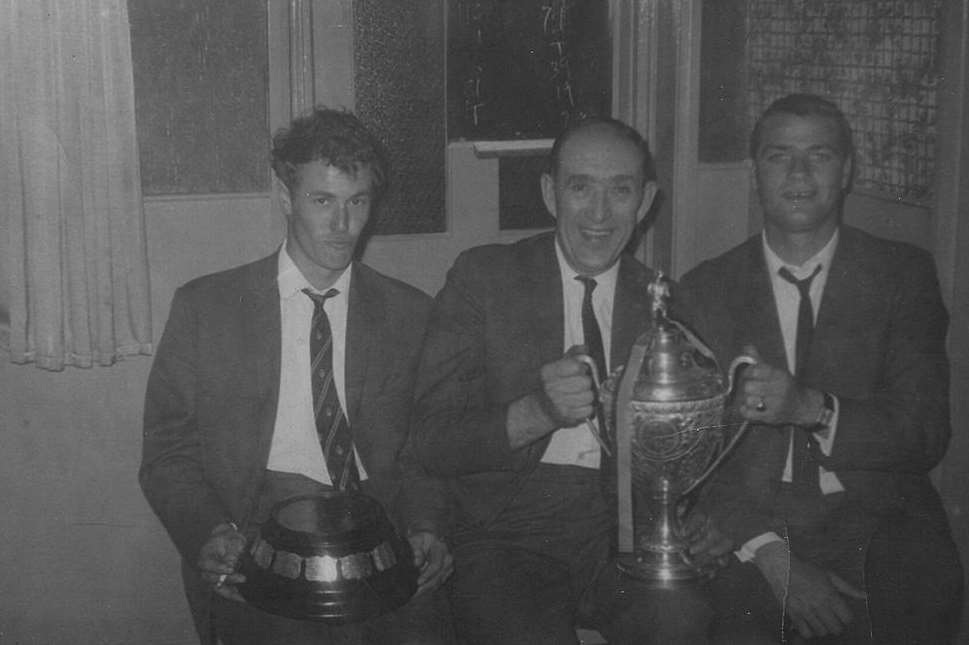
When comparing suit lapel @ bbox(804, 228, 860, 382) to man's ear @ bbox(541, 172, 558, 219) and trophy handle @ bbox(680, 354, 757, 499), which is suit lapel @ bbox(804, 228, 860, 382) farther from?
man's ear @ bbox(541, 172, 558, 219)

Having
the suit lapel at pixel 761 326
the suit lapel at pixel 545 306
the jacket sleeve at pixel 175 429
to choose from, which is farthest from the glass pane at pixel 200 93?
the suit lapel at pixel 761 326

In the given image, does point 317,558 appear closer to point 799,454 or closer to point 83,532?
point 799,454

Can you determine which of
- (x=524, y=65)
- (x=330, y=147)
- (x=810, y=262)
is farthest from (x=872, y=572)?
(x=524, y=65)

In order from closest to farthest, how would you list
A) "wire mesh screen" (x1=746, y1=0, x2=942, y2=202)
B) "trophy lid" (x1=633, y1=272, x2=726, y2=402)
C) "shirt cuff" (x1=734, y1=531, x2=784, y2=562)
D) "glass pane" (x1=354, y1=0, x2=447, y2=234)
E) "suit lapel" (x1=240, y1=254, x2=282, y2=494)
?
"trophy lid" (x1=633, y1=272, x2=726, y2=402) < "shirt cuff" (x1=734, y1=531, x2=784, y2=562) < "suit lapel" (x1=240, y1=254, x2=282, y2=494) < "wire mesh screen" (x1=746, y1=0, x2=942, y2=202) < "glass pane" (x1=354, y1=0, x2=447, y2=234)

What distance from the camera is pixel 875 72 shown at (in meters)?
2.57

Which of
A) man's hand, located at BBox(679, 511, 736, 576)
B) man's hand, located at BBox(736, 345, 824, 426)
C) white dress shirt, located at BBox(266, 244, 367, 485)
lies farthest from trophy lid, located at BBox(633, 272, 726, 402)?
white dress shirt, located at BBox(266, 244, 367, 485)

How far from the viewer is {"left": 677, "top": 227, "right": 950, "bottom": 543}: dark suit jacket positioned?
2184 mm

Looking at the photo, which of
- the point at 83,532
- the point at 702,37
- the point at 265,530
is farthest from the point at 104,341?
the point at 702,37

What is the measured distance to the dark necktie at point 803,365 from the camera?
7.27ft

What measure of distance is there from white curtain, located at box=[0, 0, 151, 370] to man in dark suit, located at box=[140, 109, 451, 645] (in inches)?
17.5

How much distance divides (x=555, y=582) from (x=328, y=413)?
567mm

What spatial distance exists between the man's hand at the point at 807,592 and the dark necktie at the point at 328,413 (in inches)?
33.0

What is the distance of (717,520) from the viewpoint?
7.20 feet

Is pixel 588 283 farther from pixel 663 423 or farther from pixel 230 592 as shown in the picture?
pixel 230 592
